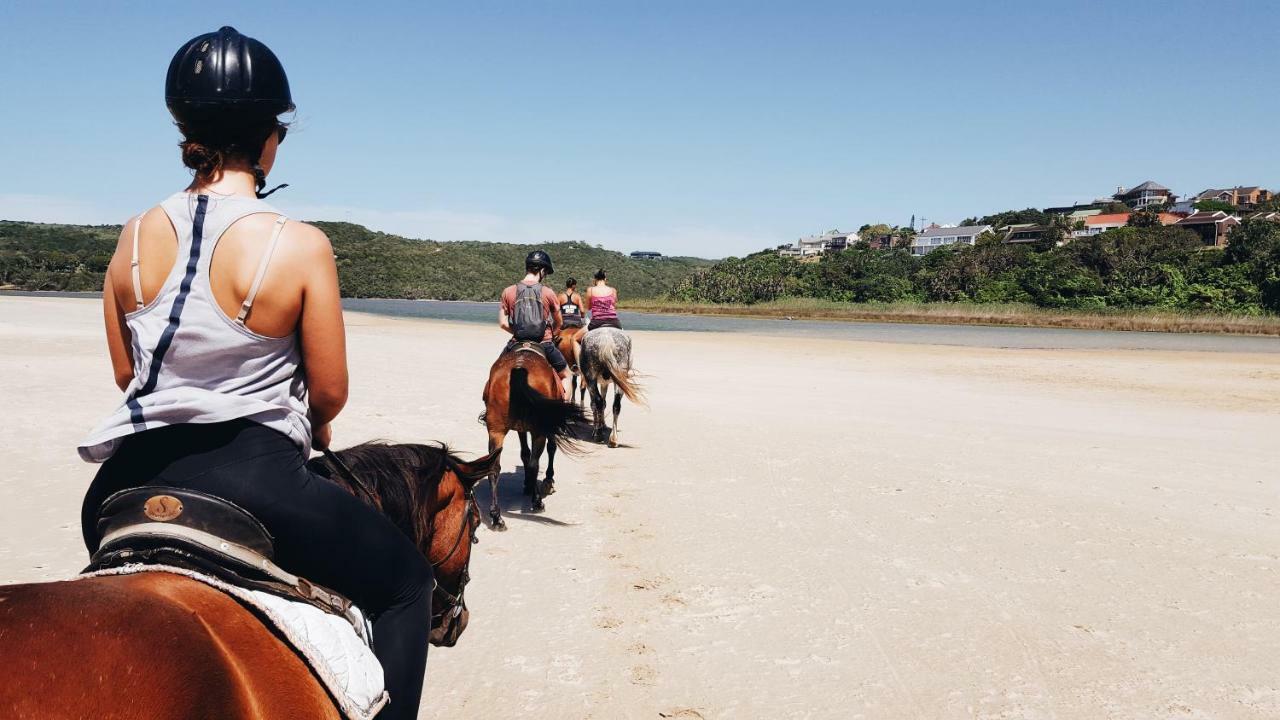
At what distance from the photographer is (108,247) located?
358ft

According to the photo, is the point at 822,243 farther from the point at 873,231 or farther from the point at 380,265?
the point at 380,265

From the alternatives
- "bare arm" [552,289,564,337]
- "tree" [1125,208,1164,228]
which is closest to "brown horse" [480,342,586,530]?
"bare arm" [552,289,564,337]

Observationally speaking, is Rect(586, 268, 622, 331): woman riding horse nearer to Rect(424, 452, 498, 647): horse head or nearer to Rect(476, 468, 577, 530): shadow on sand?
Rect(476, 468, 577, 530): shadow on sand

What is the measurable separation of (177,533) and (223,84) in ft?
3.41

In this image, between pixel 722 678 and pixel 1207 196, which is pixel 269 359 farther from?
pixel 1207 196

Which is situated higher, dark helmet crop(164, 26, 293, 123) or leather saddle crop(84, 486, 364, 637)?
dark helmet crop(164, 26, 293, 123)

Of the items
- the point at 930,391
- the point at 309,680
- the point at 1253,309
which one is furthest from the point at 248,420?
the point at 1253,309

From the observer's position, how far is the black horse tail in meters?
5.18

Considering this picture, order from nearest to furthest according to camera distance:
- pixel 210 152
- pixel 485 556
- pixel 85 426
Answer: pixel 210 152 < pixel 485 556 < pixel 85 426

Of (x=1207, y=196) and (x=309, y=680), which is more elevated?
(x=1207, y=196)

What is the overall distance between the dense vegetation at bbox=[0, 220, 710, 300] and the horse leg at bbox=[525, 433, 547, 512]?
309 ft

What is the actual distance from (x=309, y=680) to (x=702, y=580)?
3743mm

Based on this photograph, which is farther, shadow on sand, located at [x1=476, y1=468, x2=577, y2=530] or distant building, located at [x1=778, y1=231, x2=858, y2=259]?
distant building, located at [x1=778, y1=231, x2=858, y2=259]

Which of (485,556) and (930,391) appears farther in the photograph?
(930,391)
